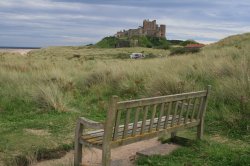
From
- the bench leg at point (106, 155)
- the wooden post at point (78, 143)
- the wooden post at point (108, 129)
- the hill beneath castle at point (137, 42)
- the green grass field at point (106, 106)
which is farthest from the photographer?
the hill beneath castle at point (137, 42)

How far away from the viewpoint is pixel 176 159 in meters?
5.49

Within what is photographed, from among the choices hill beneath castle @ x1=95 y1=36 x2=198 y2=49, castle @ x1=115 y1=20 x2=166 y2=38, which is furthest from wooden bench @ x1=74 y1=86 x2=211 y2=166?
castle @ x1=115 y1=20 x2=166 y2=38

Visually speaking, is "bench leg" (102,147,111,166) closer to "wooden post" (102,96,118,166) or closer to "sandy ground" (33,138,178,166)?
"wooden post" (102,96,118,166)

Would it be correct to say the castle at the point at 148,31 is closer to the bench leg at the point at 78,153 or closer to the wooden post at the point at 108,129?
the bench leg at the point at 78,153

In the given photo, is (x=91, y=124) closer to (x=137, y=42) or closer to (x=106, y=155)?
(x=106, y=155)

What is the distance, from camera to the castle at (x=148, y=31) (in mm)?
112938

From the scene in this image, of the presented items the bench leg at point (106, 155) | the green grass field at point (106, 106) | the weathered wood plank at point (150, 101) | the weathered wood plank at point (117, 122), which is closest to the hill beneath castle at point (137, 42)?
the green grass field at point (106, 106)

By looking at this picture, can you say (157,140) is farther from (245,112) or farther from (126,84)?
(126,84)

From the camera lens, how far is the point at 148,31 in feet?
388

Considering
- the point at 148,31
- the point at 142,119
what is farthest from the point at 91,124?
the point at 148,31

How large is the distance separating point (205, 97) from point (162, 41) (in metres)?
93.5

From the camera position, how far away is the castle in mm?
112938

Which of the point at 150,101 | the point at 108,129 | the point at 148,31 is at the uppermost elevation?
the point at 148,31

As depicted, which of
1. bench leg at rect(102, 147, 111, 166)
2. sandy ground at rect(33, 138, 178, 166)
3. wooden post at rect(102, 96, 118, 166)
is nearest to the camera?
wooden post at rect(102, 96, 118, 166)
